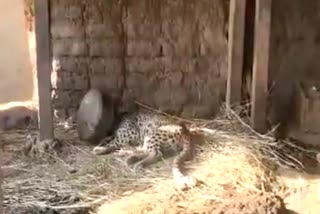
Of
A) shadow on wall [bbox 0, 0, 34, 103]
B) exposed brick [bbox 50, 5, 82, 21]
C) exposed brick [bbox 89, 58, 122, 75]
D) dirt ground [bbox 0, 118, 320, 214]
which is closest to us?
dirt ground [bbox 0, 118, 320, 214]

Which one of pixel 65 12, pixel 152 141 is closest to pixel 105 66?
pixel 65 12

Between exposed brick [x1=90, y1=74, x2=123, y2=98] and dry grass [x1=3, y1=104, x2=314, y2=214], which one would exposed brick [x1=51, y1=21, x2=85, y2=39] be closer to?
exposed brick [x1=90, y1=74, x2=123, y2=98]

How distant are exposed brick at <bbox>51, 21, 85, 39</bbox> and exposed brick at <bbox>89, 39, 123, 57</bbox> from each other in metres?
0.12

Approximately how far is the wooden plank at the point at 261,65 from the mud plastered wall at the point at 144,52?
47 centimetres

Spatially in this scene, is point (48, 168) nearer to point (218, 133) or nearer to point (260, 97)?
point (218, 133)

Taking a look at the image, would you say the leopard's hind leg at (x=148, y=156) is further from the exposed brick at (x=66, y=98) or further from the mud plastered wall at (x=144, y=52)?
the exposed brick at (x=66, y=98)

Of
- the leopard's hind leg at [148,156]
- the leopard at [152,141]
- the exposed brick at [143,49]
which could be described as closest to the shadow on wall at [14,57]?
the exposed brick at [143,49]

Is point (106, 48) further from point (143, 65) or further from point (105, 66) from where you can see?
point (143, 65)

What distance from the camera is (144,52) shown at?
5246 mm

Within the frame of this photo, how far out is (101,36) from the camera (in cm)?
520

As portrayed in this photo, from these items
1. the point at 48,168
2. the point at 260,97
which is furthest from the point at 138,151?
the point at 260,97

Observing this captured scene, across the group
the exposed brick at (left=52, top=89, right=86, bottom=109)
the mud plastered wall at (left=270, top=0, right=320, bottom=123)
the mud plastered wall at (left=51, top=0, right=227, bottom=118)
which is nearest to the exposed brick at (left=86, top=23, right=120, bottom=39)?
the mud plastered wall at (left=51, top=0, right=227, bottom=118)

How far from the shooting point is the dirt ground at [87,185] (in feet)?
12.6

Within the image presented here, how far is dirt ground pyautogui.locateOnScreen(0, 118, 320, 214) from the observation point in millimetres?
3828
